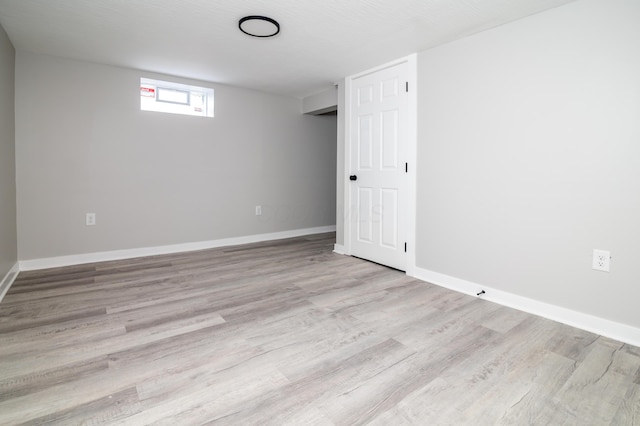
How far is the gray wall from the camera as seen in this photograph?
2646 mm

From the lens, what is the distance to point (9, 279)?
279 centimetres

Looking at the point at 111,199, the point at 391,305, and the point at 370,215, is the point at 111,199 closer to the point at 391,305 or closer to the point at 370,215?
the point at 370,215

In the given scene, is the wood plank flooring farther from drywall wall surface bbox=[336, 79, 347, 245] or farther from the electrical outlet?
drywall wall surface bbox=[336, 79, 347, 245]

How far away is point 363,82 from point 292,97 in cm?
164

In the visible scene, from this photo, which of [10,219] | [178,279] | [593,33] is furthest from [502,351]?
[10,219]

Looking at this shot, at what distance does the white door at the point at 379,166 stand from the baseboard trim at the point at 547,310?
548 millimetres

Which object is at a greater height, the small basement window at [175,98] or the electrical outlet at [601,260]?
the small basement window at [175,98]

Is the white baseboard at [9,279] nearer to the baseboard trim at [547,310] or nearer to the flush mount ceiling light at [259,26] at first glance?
the flush mount ceiling light at [259,26]

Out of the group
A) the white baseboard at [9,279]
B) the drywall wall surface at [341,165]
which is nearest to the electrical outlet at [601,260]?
the drywall wall surface at [341,165]

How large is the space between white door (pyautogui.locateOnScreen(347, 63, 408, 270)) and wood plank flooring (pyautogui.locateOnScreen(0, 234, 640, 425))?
0.77m

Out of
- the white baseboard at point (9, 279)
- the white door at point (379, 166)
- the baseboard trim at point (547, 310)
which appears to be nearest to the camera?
the baseboard trim at point (547, 310)

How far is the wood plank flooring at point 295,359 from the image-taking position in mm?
1312

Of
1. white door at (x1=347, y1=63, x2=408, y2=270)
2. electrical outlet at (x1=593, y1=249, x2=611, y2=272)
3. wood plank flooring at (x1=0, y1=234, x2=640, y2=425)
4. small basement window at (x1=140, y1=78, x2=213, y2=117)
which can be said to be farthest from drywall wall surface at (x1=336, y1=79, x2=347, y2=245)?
electrical outlet at (x1=593, y1=249, x2=611, y2=272)

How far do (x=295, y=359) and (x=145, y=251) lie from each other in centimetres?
294
